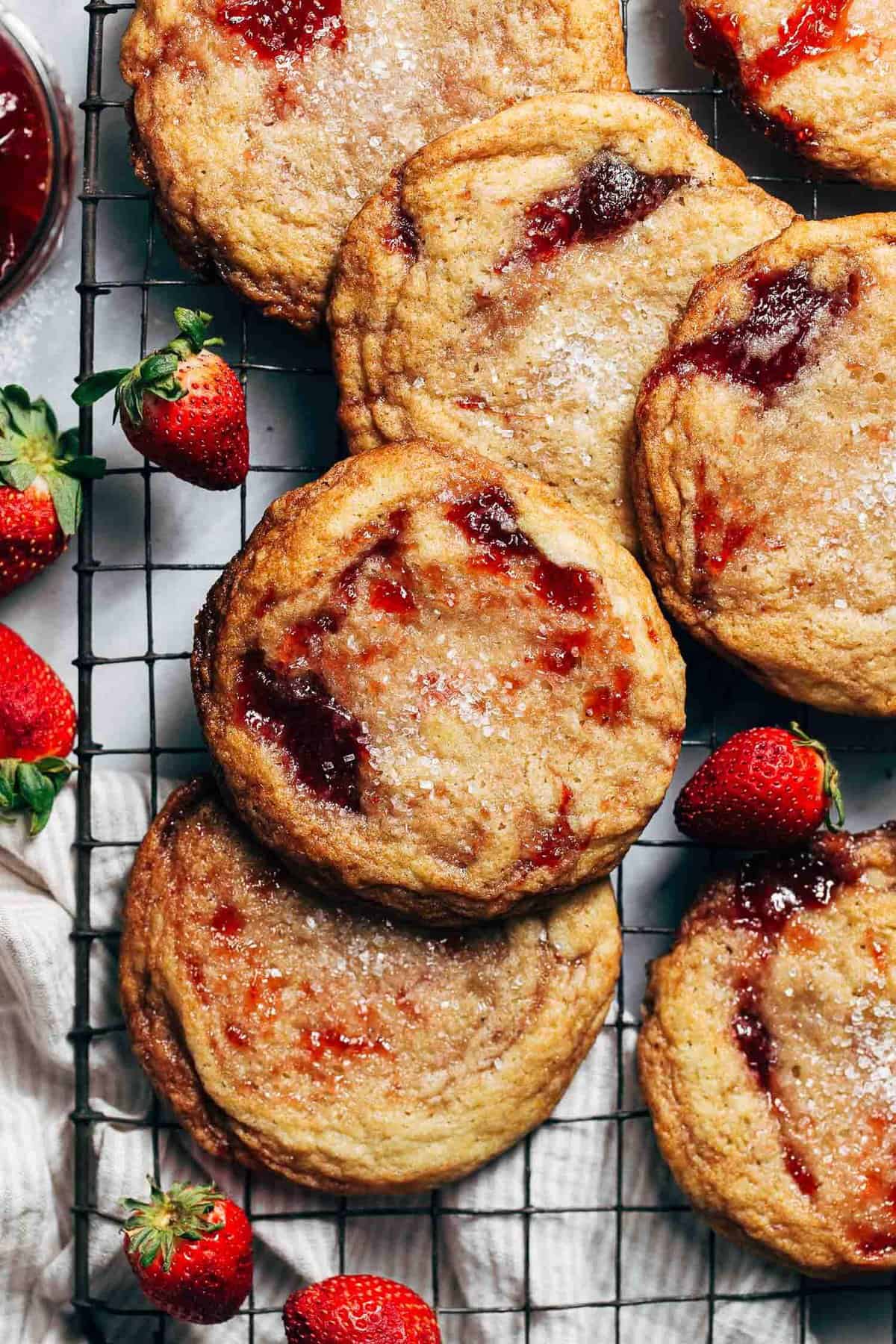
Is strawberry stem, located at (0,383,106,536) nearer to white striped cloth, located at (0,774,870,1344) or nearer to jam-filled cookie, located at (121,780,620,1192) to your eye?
white striped cloth, located at (0,774,870,1344)

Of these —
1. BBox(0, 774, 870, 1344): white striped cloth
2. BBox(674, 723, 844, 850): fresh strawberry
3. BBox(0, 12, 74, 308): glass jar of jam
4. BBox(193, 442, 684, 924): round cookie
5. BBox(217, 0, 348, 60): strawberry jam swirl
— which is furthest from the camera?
BBox(0, 12, 74, 308): glass jar of jam

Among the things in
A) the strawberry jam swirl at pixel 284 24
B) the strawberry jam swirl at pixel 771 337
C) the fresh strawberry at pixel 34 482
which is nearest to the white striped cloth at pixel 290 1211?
the fresh strawberry at pixel 34 482

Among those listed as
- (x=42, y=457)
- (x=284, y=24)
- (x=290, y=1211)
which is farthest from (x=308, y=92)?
(x=290, y=1211)

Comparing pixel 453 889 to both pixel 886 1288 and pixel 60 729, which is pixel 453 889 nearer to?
pixel 60 729

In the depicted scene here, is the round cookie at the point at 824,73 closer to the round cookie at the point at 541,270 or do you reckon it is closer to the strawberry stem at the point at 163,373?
the round cookie at the point at 541,270

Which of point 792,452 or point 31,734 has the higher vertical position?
point 792,452

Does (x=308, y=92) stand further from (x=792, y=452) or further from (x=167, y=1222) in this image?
(x=167, y=1222)

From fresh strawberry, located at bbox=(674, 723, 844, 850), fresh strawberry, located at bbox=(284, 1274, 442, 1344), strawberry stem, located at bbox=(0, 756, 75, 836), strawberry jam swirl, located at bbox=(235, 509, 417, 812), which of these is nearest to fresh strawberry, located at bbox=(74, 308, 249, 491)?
strawberry jam swirl, located at bbox=(235, 509, 417, 812)
